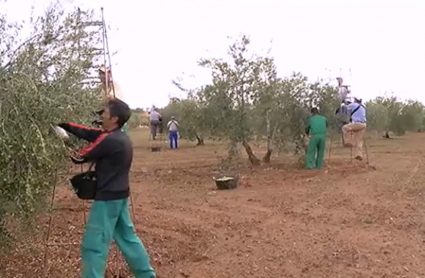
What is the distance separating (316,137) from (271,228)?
8080mm

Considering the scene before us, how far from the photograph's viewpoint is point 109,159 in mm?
5988

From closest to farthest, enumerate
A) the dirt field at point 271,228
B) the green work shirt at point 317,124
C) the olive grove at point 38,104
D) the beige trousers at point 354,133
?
1. the olive grove at point 38,104
2. the dirt field at point 271,228
3. the green work shirt at point 317,124
4. the beige trousers at point 354,133

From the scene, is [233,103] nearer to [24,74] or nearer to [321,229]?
[321,229]

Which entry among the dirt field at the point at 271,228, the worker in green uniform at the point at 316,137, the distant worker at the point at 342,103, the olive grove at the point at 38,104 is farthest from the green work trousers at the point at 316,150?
the olive grove at the point at 38,104

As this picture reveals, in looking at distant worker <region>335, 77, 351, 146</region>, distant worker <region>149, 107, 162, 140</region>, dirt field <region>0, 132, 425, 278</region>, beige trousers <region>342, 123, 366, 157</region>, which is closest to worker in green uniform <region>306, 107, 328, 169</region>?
beige trousers <region>342, 123, 366, 157</region>

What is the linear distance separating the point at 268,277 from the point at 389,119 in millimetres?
34234

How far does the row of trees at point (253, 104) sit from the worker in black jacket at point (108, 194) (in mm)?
11262

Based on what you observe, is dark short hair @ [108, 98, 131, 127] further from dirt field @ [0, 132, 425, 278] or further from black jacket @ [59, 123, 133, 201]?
dirt field @ [0, 132, 425, 278]

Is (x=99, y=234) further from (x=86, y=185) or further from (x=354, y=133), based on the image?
(x=354, y=133)

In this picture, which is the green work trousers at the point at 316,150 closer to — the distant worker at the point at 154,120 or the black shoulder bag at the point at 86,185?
the black shoulder bag at the point at 86,185

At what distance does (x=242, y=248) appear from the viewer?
836cm

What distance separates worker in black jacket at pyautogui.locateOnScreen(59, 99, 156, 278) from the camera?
19.4 feet

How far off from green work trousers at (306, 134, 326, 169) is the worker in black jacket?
11583mm

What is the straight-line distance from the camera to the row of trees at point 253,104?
57.2 feet
